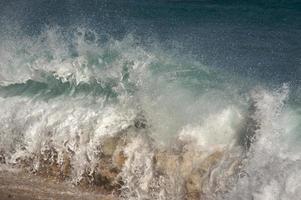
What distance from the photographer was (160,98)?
12867mm

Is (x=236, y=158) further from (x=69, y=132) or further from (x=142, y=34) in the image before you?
(x=142, y=34)

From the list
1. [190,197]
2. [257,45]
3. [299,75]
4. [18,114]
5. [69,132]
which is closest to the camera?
[190,197]

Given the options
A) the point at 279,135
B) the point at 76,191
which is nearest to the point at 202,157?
the point at 279,135

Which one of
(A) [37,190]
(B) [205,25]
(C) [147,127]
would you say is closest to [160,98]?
(C) [147,127]

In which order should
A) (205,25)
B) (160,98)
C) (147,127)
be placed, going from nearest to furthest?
1. (147,127)
2. (160,98)
3. (205,25)

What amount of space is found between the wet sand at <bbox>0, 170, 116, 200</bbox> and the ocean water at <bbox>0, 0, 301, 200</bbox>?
0.30 meters

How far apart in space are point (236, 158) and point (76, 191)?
3.12 meters

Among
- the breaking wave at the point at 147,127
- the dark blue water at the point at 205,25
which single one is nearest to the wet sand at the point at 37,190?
the breaking wave at the point at 147,127

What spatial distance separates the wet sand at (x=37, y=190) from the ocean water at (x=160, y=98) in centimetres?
30

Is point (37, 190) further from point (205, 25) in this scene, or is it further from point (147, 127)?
point (205, 25)

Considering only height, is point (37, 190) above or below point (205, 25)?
below

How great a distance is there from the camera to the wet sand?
36.7 ft

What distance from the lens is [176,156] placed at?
1140cm

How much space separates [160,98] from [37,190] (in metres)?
3.31
